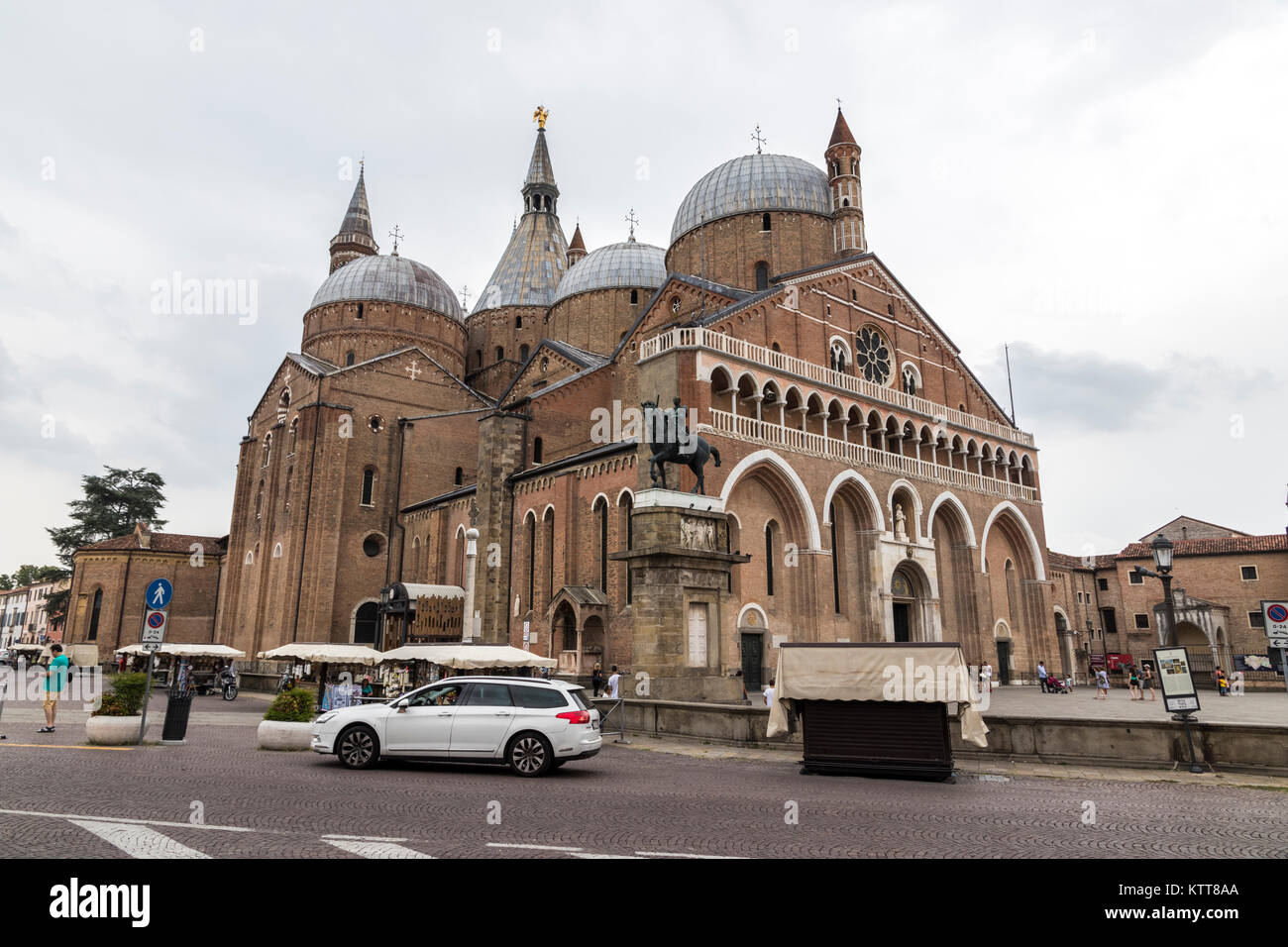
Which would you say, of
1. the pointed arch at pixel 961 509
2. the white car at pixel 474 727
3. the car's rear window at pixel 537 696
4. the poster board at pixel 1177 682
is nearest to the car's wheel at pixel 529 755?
the white car at pixel 474 727

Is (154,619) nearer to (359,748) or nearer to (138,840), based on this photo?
(359,748)

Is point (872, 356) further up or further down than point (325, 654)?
further up

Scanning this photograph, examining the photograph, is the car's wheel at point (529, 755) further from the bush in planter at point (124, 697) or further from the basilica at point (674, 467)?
the basilica at point (674, 467)

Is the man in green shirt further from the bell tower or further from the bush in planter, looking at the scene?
the bell tower

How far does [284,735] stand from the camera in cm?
1399

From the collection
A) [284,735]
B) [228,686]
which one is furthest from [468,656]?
[228,686]

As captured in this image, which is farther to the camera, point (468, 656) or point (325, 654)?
Answer: point (325, 654)

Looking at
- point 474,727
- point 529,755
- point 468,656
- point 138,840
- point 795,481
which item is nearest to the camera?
point 138,840

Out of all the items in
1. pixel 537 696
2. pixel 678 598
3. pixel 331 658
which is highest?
pixel 678 598

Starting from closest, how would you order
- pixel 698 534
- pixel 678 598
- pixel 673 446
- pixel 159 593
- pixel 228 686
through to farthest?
pixel 159 593, pixel 678 598, pixel 698 534, pixel 673 446, pixel 228 686

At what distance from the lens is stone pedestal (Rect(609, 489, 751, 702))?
1978cm

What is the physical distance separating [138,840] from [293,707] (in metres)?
8.52

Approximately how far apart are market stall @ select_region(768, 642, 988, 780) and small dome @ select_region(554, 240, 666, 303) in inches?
1313
